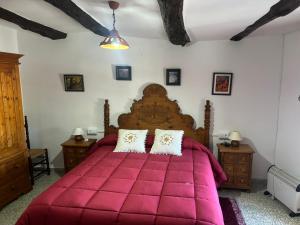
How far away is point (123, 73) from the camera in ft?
12.1

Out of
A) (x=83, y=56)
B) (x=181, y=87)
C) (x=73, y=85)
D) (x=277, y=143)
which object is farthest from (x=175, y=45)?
(x=277, y=143)

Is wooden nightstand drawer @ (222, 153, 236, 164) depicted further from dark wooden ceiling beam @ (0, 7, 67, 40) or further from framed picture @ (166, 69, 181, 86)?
dark wooden ceiling beam @ (0, 7, 67, 40)

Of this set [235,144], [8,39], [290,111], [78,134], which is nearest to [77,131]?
[78,134]

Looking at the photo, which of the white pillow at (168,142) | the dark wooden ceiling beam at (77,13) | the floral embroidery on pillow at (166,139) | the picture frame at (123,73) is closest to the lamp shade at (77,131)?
the picture frame at (123,73)

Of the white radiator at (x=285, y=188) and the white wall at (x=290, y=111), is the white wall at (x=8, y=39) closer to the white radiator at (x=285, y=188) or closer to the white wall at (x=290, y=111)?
the white wall at (x=290, y=111)

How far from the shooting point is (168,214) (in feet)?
5.82

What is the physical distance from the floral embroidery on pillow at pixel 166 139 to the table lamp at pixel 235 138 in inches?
35.1

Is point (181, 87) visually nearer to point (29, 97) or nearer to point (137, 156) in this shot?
point (137, 156)

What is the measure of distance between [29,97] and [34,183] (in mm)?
1395

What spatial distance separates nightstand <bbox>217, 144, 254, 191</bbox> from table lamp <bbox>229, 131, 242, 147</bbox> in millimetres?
148

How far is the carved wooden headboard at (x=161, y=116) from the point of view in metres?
3.63

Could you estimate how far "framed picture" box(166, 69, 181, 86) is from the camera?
358cm

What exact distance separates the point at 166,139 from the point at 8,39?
2.79 meters

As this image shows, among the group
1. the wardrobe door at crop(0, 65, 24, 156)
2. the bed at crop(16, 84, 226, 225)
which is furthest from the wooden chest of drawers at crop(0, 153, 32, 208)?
the bed at crop(16, 84, 226, 225)
